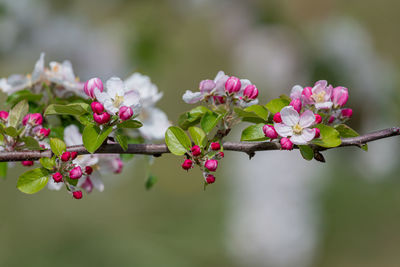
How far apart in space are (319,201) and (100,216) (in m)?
1.75

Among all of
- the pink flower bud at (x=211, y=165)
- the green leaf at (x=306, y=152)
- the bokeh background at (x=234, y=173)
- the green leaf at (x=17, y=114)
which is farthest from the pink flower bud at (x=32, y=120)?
the bokeh background at (x=234, y=173)

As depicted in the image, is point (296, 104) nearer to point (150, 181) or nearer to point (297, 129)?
point (297, 129)

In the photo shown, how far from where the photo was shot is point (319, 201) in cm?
346

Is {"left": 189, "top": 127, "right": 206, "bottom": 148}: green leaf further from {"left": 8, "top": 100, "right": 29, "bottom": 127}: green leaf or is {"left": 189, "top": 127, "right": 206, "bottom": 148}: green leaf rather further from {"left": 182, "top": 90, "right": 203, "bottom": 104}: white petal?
{"left": 8, "top": 100, "right": 29, "bottom": 127}: green leaf

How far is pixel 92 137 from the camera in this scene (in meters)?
0.52

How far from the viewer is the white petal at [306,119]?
1.73 ft

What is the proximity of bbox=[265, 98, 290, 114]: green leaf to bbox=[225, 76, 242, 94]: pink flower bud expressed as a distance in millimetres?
42

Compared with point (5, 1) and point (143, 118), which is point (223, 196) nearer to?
point (5, 1)

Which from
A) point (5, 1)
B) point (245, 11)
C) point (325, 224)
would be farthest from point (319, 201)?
point (5, 1)

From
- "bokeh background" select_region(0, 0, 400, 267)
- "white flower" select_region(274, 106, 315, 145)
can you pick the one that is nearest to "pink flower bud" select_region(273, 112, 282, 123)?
"white flower" select_region(274, 106, 315, 145)

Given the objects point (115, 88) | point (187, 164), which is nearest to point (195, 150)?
point (187, 164)

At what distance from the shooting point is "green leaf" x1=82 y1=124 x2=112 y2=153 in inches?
20.4

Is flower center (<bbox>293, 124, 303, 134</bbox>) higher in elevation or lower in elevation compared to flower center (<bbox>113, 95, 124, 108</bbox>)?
lower

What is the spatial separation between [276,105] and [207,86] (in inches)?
3.5
